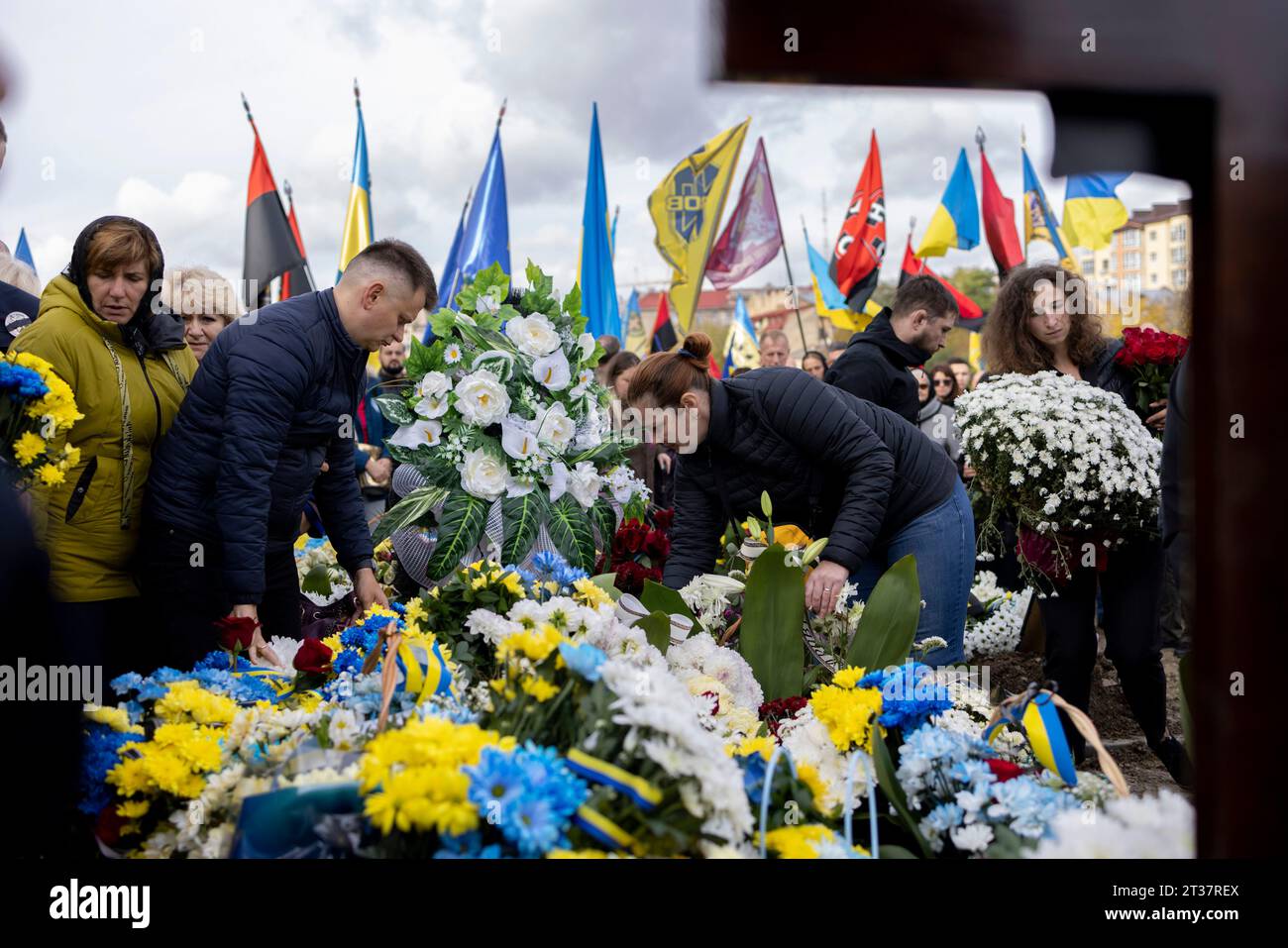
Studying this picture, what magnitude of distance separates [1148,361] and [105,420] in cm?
322

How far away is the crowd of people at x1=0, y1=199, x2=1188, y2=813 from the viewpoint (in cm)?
240

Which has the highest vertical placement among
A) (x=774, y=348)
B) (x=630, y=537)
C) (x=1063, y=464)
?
(x=774, y=348)

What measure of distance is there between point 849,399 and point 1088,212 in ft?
24.1

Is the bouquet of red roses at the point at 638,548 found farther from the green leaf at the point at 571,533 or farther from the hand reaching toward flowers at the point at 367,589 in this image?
the hand reaching toward flowers at the point at 367,589

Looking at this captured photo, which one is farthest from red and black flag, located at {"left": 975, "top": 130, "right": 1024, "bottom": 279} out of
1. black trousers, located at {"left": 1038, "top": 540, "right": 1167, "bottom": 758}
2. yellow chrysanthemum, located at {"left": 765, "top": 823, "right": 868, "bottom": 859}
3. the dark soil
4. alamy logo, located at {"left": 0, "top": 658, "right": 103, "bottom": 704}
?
alamy logo, located at {"left": 0, "top": 658, "right": 103, "bottom": 704}

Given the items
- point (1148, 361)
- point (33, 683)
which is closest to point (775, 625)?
point (33, 683)

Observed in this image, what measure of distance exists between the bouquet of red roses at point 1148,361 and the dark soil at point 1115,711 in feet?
3.31

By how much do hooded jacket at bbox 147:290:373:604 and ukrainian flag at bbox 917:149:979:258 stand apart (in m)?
7.65

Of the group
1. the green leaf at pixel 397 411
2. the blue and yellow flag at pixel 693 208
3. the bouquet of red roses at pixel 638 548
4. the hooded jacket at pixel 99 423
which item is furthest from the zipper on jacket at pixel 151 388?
the blue and yellow flag at pixel 693 208

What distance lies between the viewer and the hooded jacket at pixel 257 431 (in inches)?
92.0

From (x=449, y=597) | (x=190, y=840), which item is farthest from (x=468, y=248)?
(x=190, y=840)

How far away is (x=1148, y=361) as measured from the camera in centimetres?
337

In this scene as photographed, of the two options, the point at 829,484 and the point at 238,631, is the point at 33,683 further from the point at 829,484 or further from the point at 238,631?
the point at 829,484
